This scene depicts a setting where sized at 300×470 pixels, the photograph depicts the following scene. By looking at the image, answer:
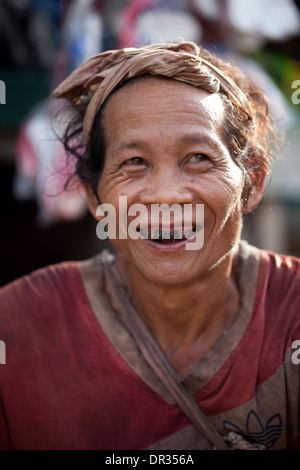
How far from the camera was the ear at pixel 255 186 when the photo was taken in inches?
78.7

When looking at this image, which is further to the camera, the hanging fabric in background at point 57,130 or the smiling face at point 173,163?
the hanging fabric in background at point 57,130

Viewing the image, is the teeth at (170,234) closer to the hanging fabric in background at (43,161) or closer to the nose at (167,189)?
the nose at (167,189)

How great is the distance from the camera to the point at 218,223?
1.78m

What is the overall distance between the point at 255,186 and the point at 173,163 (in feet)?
1.52

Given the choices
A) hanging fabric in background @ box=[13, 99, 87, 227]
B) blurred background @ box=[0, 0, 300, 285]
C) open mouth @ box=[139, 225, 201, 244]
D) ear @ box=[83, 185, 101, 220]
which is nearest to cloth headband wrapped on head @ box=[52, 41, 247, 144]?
ear @ box=[83, 185, 101, 220]

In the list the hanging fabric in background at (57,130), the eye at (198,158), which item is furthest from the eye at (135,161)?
the hanging fabric in background at (57,130)

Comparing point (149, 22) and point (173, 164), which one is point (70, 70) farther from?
point (173, 164)

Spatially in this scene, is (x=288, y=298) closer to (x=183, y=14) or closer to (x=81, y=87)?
(x=81, y=87)

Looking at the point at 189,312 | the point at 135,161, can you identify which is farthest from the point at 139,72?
the point at 189,312

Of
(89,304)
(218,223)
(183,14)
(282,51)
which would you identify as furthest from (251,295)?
(282,51)

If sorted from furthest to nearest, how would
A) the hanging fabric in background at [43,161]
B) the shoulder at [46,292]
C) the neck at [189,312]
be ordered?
the hanging fabric in background at [43,161], the shoulder at [46,292], the neck at [189,312]

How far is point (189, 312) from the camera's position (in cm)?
200

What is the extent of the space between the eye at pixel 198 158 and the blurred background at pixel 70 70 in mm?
480

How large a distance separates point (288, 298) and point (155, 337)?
53cm
